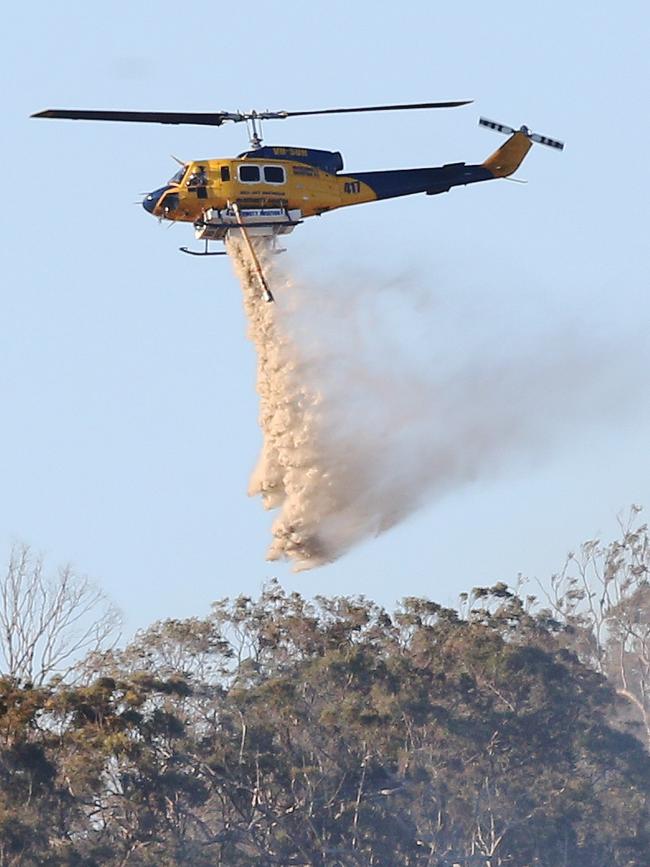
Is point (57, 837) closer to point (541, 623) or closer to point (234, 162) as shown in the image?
point (234, 162)

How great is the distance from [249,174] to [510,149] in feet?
24.0

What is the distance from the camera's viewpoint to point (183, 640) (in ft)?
168

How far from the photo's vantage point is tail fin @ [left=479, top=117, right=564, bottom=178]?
38.6 m

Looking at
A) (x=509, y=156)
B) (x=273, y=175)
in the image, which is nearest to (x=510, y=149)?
(x=509, y=156)

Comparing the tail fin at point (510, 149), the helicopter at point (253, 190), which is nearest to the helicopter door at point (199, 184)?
the helicopter at point (253, 190)

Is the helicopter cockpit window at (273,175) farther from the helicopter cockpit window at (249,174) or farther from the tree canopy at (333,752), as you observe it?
the tree canopy at (333,752)

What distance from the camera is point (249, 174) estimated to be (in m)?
33.9

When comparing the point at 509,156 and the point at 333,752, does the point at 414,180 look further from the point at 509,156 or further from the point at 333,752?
the point at 333,752

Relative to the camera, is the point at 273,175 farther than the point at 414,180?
No

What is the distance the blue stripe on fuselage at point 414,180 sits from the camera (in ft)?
118

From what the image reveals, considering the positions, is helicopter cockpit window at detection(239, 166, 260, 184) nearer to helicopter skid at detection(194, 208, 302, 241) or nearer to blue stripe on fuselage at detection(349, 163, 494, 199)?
helicopter skid at detection(194, 208, 302, 241)

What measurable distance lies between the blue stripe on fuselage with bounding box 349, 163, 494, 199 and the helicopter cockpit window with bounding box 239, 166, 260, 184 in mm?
2340

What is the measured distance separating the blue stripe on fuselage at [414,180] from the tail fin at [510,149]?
1343 millimetres

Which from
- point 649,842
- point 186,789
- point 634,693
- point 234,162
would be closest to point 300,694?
point 186,789
